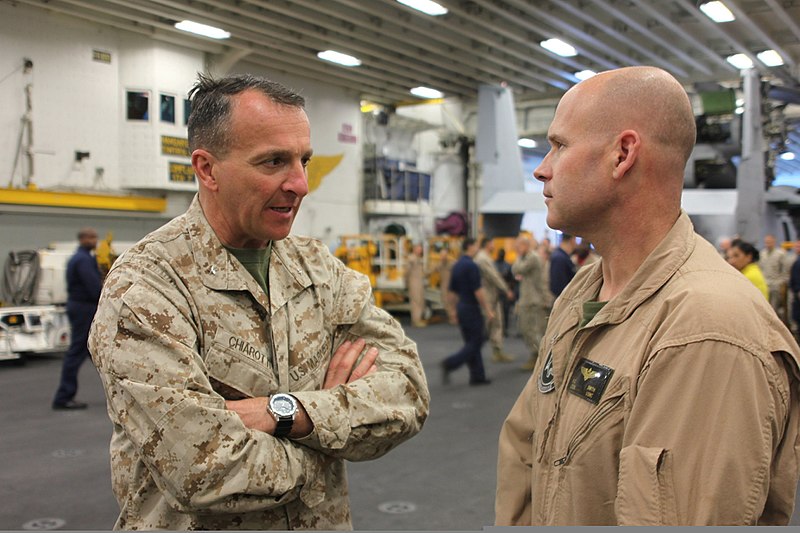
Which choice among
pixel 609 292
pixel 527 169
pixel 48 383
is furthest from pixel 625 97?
pixel 527 169

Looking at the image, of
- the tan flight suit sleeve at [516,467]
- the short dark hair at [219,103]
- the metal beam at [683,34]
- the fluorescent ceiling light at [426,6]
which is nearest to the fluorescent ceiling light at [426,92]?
the fluorescent ceiling light at [426,6]

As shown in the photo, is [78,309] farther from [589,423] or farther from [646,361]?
[646,361]

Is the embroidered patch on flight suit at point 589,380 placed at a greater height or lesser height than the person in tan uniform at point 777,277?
greater

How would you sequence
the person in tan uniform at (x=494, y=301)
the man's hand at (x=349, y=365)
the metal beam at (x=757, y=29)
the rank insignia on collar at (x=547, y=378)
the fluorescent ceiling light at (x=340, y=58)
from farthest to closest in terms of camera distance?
the fluorescent ceiling light at (x=340, y=58) < the person in tan uniform at (x=494, y=301) < the metal beam at (x=757, y=29) < the man's hand at (x=349, y=365) < the rank insignia on collar at (x=547, y=378)

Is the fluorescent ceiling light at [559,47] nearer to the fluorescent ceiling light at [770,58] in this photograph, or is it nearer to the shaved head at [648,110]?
the fluorescent ceiling light at [770,58]

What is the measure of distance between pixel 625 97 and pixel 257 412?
960mm

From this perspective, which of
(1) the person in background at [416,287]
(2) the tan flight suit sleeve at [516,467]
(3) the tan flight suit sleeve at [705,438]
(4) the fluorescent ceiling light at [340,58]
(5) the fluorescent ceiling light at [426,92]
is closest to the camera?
(3) the tan flight suit sleeve at [705,438]

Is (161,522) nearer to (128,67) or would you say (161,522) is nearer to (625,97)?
(625,97)

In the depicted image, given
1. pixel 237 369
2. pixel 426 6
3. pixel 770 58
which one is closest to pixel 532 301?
pixel 770 58

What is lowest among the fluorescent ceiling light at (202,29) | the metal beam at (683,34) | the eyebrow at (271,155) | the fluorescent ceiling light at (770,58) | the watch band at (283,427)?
the watch band at (283,427)

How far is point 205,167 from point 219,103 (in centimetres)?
15

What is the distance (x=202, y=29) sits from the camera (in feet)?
35.3

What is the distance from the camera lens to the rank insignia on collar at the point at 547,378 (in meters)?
1.39

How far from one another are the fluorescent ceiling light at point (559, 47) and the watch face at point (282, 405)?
1287cm
